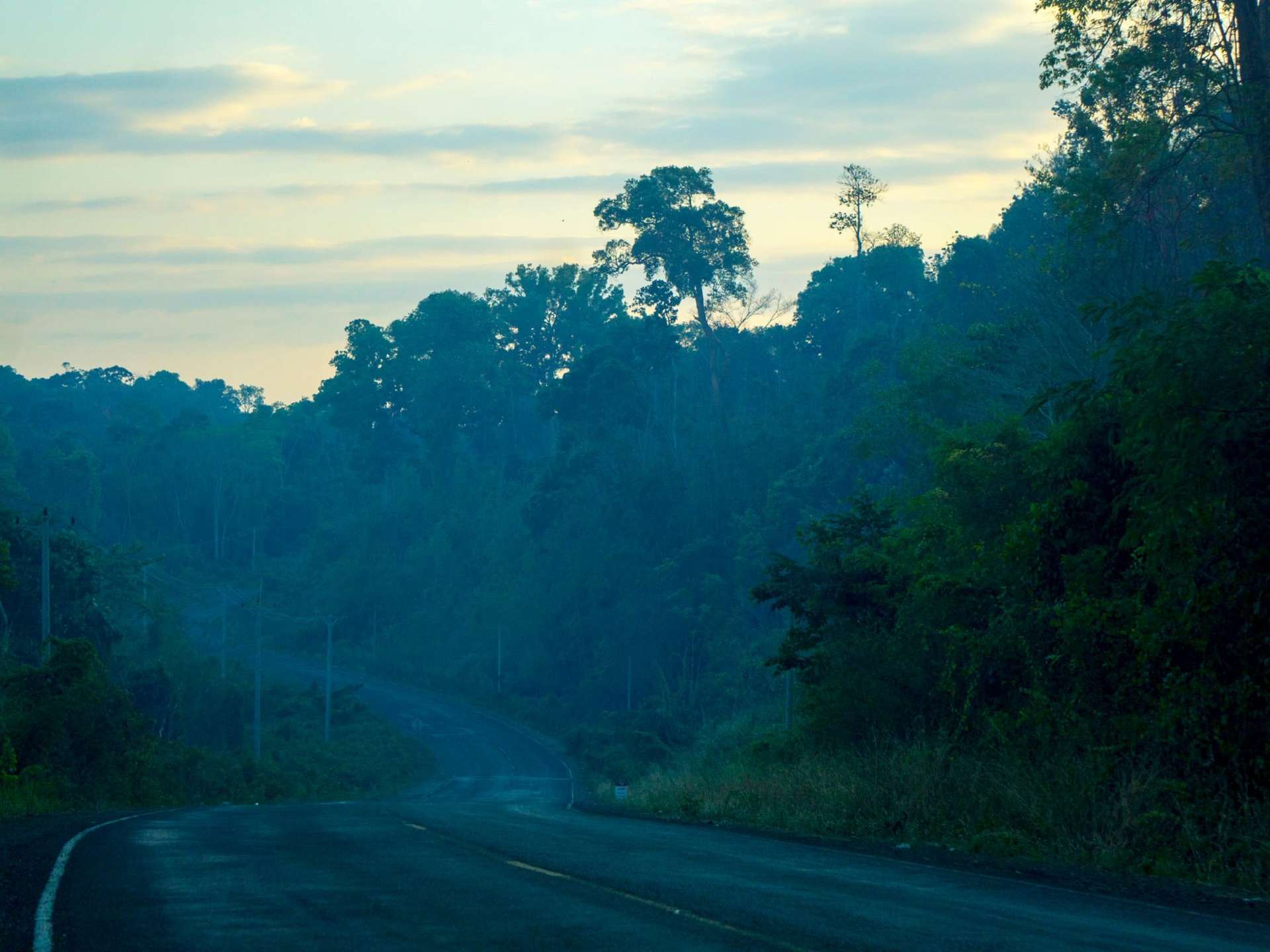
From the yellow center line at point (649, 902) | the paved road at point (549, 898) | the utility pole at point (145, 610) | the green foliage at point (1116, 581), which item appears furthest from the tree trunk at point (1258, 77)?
the utility pole at point (145, 610)

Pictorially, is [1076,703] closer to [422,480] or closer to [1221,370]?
[1221,370]

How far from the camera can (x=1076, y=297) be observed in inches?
1745

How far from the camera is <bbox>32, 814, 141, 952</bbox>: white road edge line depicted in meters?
9.35

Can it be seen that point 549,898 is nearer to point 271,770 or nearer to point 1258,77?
point 1258,77

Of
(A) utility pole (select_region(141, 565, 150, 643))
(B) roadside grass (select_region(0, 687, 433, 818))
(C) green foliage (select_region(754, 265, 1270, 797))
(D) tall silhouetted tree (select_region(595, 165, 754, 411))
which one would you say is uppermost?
(D) tall silhouetted tree (select_region(595, 165, 754, 411))

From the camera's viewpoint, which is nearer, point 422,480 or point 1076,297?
point 1076,297

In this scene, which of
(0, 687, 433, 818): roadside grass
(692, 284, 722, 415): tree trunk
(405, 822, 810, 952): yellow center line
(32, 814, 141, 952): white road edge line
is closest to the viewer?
(405, 822, 810, 952): yellow center line

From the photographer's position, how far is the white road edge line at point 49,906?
935 cm

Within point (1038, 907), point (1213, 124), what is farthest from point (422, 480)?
point (1038, 907)

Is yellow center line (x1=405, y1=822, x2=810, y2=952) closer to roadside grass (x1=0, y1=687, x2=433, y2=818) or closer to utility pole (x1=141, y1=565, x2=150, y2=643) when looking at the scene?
roadside grass (x1=0, y1=687, x2=433, y2=818)

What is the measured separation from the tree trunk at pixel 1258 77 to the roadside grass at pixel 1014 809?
13087 mm

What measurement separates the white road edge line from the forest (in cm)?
977

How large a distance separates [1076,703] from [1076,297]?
29478mm

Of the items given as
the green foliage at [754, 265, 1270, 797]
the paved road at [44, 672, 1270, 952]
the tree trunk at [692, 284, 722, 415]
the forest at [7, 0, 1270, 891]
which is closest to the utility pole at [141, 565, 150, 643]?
the forest at [7, 0, 1270, 891]
